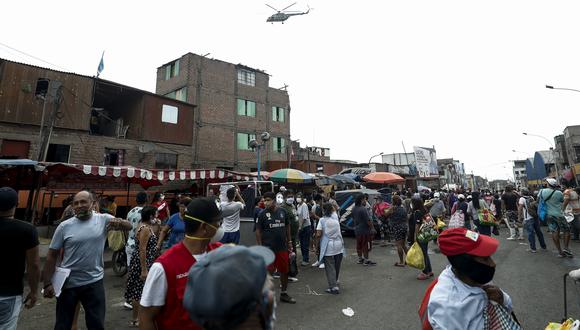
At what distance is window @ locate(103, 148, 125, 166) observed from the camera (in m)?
19.1

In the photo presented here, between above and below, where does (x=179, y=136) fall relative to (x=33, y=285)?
above

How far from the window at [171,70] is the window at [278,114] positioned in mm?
10489

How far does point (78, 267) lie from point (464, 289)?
376 centimetres

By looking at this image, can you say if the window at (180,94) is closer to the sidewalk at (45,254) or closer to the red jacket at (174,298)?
the sidewalk at (45,254)

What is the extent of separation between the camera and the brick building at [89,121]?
1610 centimetres

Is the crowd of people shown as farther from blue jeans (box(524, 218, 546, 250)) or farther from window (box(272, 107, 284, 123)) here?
window (box(272, 107, 284, 123))

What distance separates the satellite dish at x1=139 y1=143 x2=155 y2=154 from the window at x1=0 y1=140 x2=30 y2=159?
583 centimetres

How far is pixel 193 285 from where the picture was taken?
1.10m

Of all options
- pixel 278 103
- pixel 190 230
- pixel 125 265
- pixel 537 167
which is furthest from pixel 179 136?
pixel 537 167

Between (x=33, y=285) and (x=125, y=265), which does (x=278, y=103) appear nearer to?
(x=125, y=265)

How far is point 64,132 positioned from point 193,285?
2102 centimetres

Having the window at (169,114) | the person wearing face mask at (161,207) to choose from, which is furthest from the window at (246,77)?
the person wearing face mask at (161,207)

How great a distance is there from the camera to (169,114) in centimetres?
2272

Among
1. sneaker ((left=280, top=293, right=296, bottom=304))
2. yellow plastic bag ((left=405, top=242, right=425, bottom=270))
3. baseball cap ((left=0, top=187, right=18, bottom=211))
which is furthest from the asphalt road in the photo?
baseball cap ((left=0, top=187, right=18, bottom=211))
